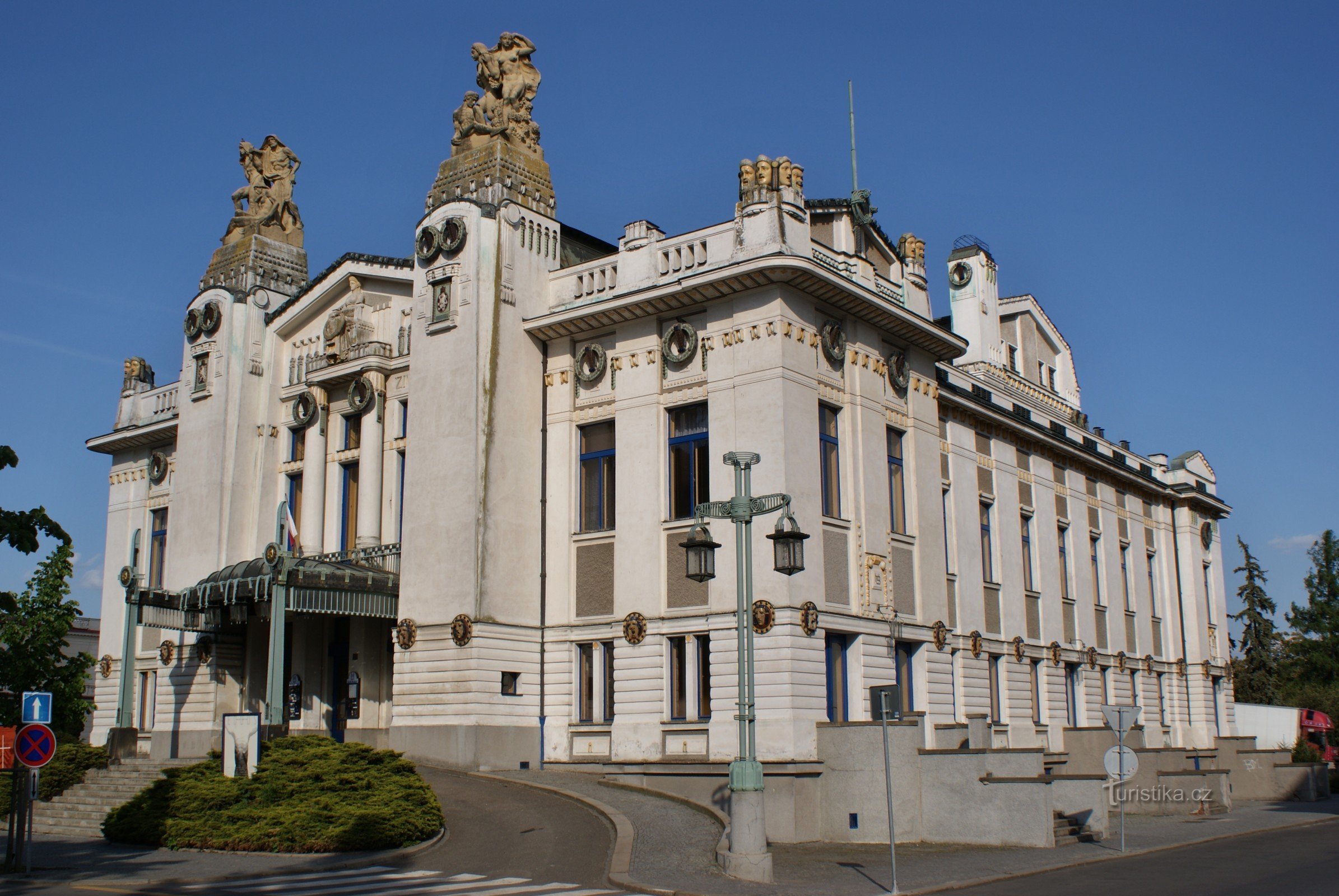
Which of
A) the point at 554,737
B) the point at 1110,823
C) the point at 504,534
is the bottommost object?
the point at 1110,823

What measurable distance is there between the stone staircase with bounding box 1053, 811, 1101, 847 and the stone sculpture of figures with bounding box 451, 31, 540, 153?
20.0 meters

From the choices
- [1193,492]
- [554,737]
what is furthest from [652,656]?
[1193,492]

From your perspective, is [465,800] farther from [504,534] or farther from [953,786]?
[953,786]

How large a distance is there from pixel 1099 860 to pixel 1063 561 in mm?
19022

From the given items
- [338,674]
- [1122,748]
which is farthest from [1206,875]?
[338,674]

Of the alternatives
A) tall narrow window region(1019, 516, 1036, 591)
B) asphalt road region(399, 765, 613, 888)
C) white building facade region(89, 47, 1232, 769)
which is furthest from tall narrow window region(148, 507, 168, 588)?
tall narrow window region(1019, 516, 1036, 591)

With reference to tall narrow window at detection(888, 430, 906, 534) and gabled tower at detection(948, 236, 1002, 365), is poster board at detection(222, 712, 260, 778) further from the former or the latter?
gabled tower at detection(948, 236, 1002, 365)

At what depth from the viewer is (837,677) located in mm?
26719

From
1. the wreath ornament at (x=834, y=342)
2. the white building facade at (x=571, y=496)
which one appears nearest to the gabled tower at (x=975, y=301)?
the white building facade at (x=571, y=496)

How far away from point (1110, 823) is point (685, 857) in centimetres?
1202

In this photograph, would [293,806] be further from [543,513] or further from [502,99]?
[502,99]

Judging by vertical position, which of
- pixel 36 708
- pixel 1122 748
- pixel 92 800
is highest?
pixel 36 708

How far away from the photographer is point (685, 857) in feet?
63.8

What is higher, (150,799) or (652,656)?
(652,656)
